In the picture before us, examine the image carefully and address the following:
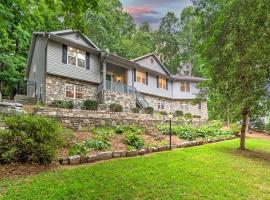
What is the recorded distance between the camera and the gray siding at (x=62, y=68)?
18.9 meters

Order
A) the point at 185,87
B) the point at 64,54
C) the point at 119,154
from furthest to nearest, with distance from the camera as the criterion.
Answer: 1. the point at 185,87
2. the point at 64,54
3. the point at 119,154

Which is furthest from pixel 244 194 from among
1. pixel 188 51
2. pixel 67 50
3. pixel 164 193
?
pixel 188 51

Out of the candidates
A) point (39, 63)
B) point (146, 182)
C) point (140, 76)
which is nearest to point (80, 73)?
point (39, 63)

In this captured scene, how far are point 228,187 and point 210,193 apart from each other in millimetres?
767

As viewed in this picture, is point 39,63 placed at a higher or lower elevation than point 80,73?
higher

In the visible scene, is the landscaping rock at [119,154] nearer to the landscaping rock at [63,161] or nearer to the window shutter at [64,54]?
the landscaping rock at [63,161]

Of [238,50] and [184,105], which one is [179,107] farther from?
[238,50]

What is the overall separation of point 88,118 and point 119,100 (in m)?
8.52

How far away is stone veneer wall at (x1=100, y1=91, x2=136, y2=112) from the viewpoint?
21341 millimetres

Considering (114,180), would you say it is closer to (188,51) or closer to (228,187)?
(228,187)

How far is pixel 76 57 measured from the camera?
20.7 m

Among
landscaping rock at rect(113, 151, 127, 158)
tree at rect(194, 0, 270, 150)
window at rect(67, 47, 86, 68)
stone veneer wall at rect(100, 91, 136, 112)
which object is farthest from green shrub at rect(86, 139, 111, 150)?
window at rect(67, 47, 86, 68)

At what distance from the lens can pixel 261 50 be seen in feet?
33.3

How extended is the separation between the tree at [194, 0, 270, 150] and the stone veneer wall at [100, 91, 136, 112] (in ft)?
34.3
